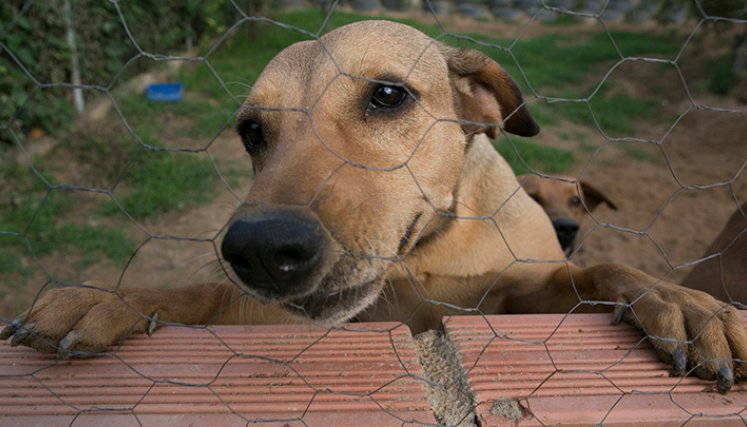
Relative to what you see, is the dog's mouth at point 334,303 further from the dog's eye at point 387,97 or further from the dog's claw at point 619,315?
the dog's claw at point 619,315

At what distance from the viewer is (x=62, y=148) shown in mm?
7086

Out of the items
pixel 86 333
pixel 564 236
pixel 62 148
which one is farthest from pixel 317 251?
pixel 62 148

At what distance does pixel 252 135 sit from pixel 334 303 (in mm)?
1061

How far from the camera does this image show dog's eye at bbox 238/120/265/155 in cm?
261

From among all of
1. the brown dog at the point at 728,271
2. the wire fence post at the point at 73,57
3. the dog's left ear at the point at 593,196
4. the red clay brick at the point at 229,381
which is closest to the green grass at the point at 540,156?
the dog's left ear at the point at 593,196

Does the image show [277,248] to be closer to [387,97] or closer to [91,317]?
[91,317]

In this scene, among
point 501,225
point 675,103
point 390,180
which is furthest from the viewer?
point 675,103

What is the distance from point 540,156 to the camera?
26.5 feet

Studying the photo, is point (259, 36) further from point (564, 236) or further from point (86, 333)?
point (86, 333)

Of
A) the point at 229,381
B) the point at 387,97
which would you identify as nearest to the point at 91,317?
the point at 229,381

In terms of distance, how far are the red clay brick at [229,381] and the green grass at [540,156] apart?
5.75 metres

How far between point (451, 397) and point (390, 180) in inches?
32.2

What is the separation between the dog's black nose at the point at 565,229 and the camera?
4.71 metres

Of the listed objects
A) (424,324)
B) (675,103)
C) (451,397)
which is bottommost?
(675,103)
